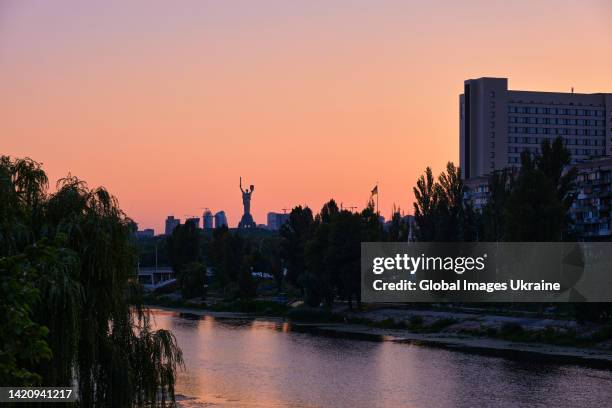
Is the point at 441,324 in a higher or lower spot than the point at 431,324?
higher

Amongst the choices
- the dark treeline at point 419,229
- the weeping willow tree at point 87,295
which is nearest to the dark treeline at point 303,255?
the dark treeline at point 419,229

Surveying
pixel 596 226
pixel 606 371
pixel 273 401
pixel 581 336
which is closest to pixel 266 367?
pixel 273 401

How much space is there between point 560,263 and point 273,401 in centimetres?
4502

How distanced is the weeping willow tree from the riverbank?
148 feet

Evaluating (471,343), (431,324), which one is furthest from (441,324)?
(471,343)

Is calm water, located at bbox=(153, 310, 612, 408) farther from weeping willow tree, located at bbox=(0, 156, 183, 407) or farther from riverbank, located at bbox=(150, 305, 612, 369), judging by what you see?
weeping willow tree, located at bbox=(0, 156, 183, 407)

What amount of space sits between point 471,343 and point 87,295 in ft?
201

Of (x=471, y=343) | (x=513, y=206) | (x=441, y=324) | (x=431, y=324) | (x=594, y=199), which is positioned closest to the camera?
(x=471, y=343)

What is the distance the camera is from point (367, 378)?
6222cm

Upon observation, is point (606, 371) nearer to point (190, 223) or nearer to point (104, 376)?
point (104, 376)

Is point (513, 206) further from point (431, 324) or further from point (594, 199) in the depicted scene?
point (594, 199)

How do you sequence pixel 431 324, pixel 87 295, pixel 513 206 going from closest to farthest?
pixel 87 295 < pixel 513 206 < pixel 431 324

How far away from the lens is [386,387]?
57.8 m

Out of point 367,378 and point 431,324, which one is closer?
point 367,378
